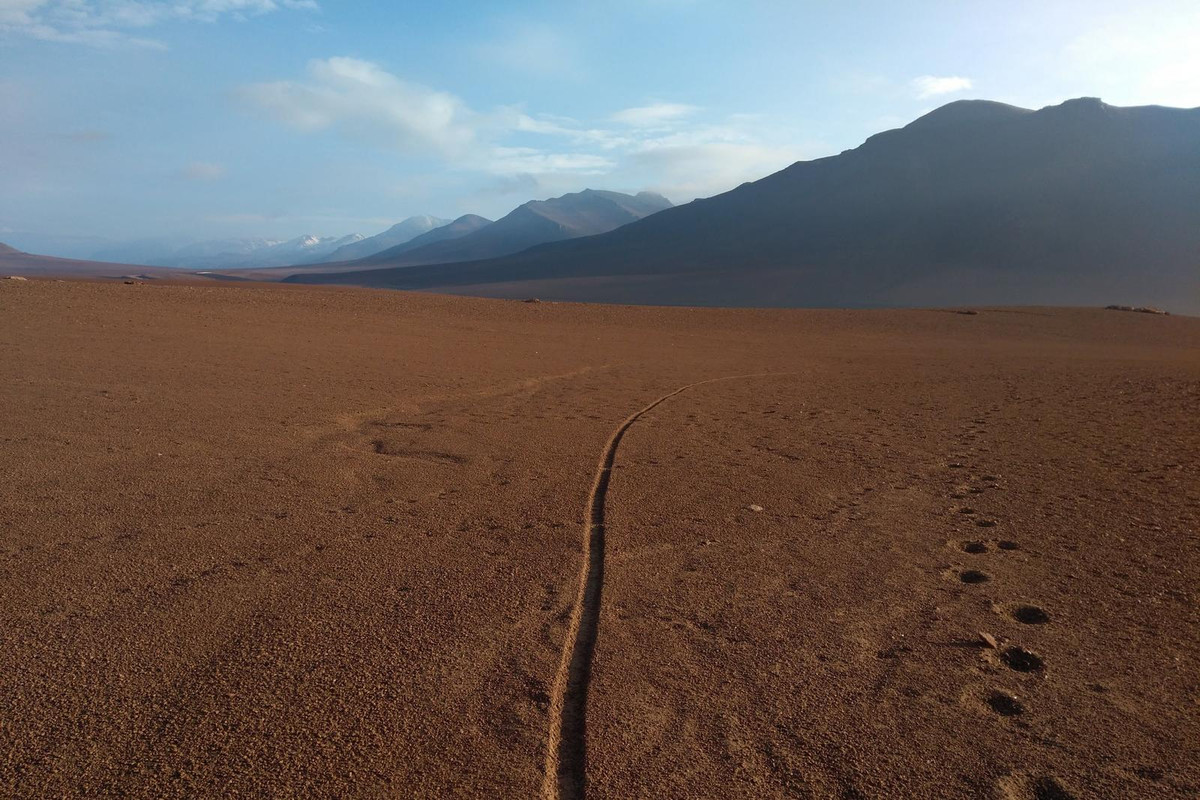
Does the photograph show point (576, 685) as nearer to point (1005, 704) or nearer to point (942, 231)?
point (1005, 704)

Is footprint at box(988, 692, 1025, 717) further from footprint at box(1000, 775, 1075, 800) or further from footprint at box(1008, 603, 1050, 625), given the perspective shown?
footprint at box(1008, 603, 1050, 625)

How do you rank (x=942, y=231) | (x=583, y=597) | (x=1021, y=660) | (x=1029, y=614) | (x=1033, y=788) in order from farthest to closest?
(x=942, y=231), (x=583, y=597), (x=1029, y=614), (x=1021, y=660), (x=1033, y=788)

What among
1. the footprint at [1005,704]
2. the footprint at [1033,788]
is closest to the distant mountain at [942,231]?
the footprint at [1005,704]

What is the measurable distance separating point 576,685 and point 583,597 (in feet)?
3.01

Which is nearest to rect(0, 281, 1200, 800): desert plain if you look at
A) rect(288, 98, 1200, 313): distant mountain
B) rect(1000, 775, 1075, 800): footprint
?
rect(1000, 775, 1075, 800): footprint

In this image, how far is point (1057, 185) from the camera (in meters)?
74.4

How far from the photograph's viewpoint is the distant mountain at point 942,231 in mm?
58625

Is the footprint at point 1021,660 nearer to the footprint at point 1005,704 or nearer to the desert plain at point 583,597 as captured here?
the desert plain at point 583,597

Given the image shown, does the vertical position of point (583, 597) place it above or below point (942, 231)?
below

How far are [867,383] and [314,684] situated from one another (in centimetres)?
1195

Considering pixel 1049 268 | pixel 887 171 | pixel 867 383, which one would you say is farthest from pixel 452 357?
pixel 887 171

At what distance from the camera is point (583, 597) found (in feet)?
14.1

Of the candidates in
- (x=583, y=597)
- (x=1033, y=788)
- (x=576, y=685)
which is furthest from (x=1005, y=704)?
(x=583, y=597)

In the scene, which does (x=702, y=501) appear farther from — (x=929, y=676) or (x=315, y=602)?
(x=315, y=602)
